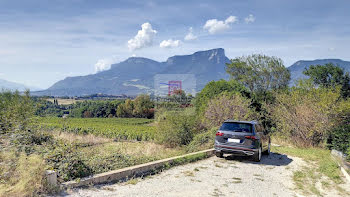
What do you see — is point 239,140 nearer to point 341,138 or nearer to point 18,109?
point 341,138

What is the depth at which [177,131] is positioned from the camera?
15109 millimetres

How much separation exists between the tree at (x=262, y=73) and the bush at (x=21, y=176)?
42.8m

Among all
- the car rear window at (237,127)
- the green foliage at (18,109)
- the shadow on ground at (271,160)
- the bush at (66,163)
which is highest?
the green foliage at (18,109)

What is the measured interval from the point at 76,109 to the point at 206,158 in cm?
8613

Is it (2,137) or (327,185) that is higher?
(2,137)

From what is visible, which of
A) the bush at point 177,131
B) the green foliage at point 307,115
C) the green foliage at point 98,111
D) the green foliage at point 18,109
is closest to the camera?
the green foliage at point 18,109

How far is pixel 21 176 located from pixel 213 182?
4327 mm

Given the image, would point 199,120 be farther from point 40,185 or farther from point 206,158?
point 40,185

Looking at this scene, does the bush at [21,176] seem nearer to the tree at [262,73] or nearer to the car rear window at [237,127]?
the car rear window at [237,127]

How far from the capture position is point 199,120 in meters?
18.2

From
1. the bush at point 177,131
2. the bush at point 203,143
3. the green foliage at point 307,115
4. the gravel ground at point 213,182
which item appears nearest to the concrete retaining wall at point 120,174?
the gravel ground at point 213,182

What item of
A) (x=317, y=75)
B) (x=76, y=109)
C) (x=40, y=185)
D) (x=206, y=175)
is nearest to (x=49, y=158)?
(x=40, y=185)

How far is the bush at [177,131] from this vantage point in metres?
15.2

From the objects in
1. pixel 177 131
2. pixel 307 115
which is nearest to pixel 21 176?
pixel 177 131
